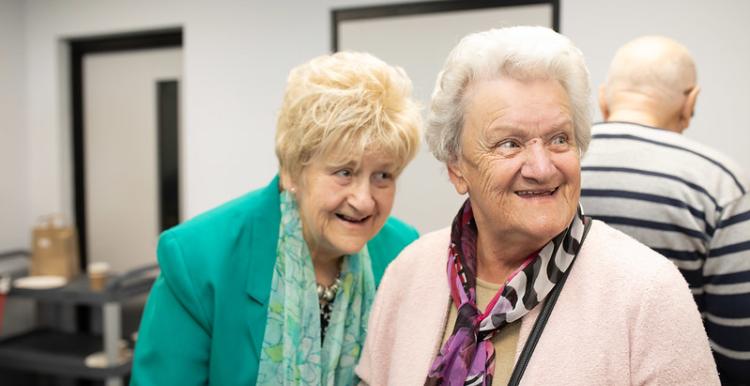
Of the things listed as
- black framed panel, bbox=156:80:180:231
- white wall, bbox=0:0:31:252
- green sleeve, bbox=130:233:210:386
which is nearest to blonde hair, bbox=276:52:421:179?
green sleeve, bbox=130:233:210:386

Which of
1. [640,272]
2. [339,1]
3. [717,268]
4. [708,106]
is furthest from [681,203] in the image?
[339,1]

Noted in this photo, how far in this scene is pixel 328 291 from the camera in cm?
145

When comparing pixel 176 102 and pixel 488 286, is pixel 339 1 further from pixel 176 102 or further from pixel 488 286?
pixel 488 286

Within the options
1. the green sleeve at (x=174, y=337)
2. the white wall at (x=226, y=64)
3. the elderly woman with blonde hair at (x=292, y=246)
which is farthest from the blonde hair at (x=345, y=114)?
the white wall at (x=226, y=64)

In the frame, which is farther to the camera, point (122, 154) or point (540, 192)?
point (122, 154)

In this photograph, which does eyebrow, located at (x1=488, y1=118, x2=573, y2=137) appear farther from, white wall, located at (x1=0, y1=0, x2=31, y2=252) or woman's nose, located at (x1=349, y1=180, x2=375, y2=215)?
white wall, located at (x1=0, y1=0, x2=31, y2=252)

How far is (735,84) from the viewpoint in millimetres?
2445

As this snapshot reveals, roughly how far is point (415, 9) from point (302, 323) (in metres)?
1.94

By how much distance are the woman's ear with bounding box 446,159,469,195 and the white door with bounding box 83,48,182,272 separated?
2.78 meters

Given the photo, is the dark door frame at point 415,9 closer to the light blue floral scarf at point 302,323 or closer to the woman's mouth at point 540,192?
the light blue floral scarf at point 302,323

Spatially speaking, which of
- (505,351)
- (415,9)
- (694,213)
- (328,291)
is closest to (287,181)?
(328,291)

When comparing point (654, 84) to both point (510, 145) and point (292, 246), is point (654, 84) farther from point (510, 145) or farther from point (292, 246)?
point (292, 246)

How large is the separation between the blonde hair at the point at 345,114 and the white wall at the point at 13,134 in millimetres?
2908

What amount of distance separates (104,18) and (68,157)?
0.89m
